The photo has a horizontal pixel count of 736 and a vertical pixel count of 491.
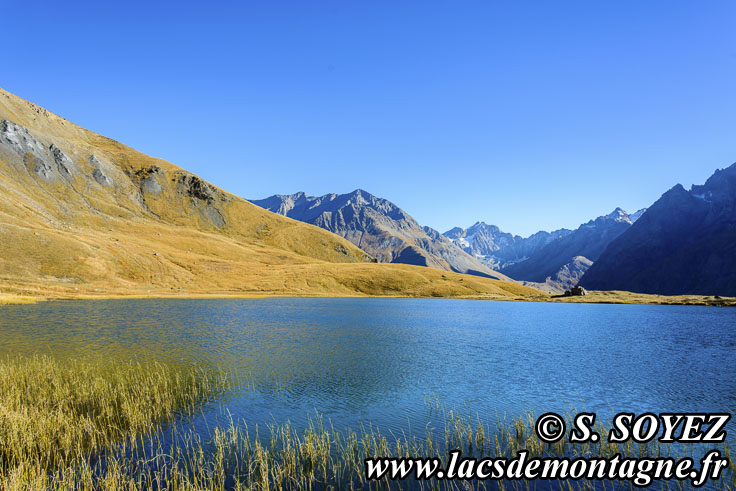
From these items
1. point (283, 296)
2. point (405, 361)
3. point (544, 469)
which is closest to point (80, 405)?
point (544, 469)

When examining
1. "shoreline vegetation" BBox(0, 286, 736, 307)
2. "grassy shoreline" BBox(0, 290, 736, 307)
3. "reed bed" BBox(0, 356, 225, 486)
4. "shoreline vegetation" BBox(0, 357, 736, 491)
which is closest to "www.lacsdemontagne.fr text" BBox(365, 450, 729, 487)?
"shoreline vegetation" BBox(0, 357, 736, 491)

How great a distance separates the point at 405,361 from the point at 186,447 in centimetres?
2473

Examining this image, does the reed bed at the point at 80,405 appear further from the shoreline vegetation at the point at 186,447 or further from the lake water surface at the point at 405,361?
the lake water surface at the point at 405,361

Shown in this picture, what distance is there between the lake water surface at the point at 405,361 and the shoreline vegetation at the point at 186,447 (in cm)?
230

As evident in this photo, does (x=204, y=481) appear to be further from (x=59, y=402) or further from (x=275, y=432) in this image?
(x=59, y=402)

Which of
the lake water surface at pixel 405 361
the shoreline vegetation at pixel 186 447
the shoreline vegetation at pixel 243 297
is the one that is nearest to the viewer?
the shoreline vegetation at pixel 186 447

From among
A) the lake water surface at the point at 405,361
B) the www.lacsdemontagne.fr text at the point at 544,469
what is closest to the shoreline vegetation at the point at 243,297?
the lake water surface at the point at 405,361

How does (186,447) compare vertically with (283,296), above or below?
above

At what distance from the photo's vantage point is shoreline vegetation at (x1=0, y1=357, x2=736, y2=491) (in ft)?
47.3

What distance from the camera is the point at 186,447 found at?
17156mm

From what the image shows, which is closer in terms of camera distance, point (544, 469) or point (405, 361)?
point (544, 469)

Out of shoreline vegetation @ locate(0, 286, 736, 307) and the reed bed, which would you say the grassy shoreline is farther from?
the reed bed

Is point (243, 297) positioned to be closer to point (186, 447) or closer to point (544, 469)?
point (186, 447)

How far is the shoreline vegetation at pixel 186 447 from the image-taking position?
567 inches
